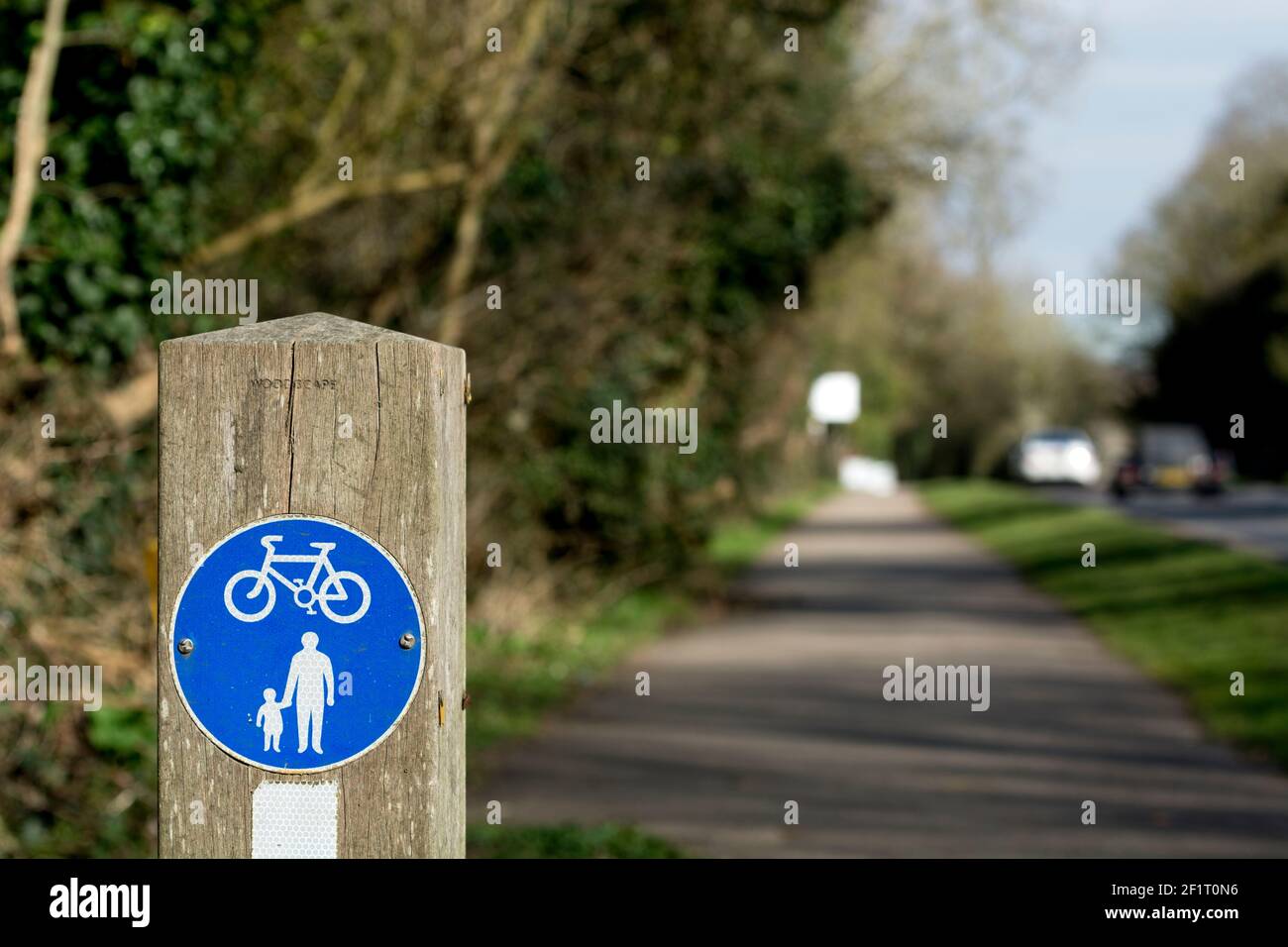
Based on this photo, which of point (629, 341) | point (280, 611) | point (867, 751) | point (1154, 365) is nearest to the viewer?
point (280, 611)

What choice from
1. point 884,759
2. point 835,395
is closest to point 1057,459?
point 835,395

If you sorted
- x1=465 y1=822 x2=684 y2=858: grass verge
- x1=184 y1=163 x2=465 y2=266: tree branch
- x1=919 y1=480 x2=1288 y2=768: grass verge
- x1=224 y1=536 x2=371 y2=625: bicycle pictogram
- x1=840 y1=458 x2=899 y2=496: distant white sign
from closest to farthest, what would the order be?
x1=224 y1=536 x2=371 y2=625: bicycle pictogram < x1=465 y1=822 x2=684 y2=858: grass verge < x1=184 y1=163 x2=465 y2=266: tree branch < x1=919 y1=480 x2=1288 y2=768: grass verge < x1=840 y1=458 x2=899 y2=496: distant white sign

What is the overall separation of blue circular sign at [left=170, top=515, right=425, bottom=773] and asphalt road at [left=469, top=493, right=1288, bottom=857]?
5373mm

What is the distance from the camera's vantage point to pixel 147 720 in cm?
812

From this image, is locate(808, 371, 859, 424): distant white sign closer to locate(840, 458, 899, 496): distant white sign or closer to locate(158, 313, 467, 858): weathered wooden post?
locate(840, 458, 899, 496): distant white sign

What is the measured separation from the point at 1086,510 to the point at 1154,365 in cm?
2720

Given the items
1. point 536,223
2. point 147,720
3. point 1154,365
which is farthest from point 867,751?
point 1154,365

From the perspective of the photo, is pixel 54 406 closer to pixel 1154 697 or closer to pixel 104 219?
pixel 104 219

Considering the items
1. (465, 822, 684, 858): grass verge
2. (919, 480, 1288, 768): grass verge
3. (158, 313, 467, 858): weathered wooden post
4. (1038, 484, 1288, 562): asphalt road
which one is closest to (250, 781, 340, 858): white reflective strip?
(158, 313, 467, 858): weathered wooden post

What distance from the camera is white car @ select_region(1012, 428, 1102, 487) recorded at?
6184 centimetres

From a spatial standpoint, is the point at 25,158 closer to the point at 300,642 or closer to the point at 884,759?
the point at 884,759

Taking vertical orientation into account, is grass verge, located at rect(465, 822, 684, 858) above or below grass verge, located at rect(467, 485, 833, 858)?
below

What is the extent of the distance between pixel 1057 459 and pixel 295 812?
199ft
